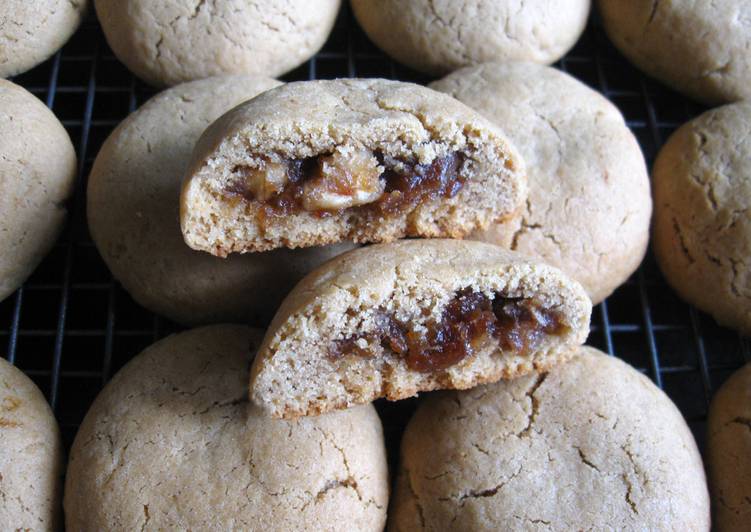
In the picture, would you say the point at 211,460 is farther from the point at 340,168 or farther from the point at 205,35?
the point at 205,35

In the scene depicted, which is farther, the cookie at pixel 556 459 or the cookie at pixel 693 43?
the cookie at pixel 693 43

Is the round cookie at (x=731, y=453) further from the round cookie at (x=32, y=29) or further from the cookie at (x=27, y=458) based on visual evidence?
the round cookie at (x=32, y=29)

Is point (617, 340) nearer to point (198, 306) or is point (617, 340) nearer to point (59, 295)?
point (198, 306)

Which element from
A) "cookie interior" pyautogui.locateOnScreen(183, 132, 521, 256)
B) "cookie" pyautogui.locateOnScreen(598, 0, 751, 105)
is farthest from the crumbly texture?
"cookie" pyautogui.locateOnScreen(598, 0, 751, 105)

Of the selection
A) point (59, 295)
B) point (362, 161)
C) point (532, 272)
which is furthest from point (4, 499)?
point (532, 272)

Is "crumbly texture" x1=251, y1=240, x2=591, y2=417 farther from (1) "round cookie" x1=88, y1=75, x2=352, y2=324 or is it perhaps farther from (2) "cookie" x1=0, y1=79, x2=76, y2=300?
(2) "cookie" x1=0, y1=79, x2=76, y2=300

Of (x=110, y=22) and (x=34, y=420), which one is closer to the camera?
(x=34, y=420)

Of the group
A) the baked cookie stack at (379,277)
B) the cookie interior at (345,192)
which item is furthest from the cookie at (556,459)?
the cookie interior at (345,192)
